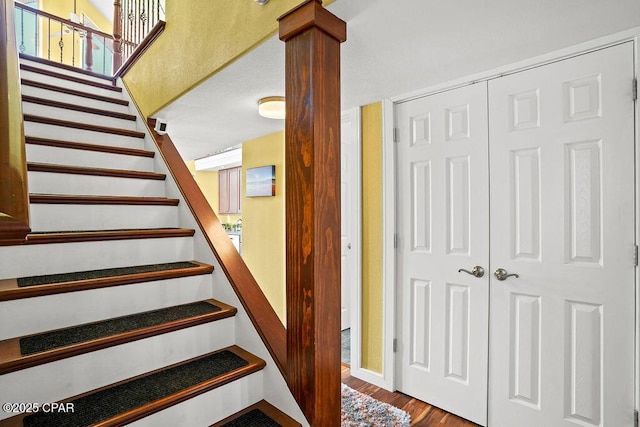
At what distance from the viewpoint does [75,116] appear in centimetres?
259

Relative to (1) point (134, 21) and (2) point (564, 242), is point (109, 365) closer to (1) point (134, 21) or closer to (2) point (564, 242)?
(2) point (564, 242)

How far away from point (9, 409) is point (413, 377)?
211cm

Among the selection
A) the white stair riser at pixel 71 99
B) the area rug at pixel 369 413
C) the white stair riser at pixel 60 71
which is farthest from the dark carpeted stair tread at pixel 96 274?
the white stair riser at pixel 60 71

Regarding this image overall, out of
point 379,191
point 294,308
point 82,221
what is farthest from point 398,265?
point 82,221

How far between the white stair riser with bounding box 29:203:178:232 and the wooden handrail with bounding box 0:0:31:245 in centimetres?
147

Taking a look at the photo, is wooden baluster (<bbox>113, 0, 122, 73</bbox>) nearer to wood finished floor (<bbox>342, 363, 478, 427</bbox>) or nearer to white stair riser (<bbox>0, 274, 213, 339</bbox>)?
white stair riser (<bbox>0, 274, 213, 339</bbox>)

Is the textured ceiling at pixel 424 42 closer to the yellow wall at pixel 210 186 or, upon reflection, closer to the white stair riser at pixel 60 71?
the white stair riser at pixel 60 71

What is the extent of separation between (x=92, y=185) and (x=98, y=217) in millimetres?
278

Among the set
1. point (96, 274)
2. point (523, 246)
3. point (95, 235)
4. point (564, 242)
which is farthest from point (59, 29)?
point (564, 242)

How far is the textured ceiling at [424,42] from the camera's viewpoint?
4.18ft

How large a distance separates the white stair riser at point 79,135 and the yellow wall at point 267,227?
4.11 ft

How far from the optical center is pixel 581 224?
1.63 meters

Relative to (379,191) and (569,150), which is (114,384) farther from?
(569,150)

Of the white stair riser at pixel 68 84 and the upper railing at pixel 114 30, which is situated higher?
the upper railing at pixel 114 30
